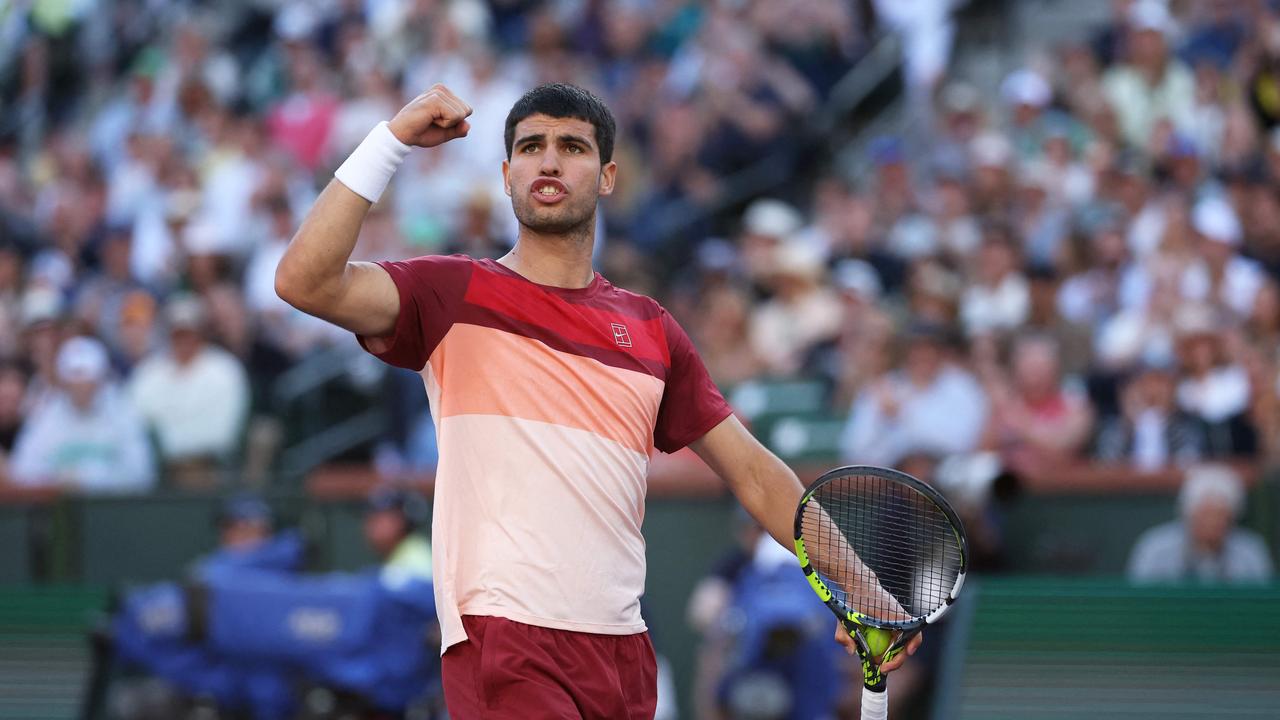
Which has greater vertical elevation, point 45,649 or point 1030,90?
point 1030,90

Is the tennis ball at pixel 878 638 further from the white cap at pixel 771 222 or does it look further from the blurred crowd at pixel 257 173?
the white cap at pixel 771 222

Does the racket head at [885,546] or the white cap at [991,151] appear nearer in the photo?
the racket head at [885,546]

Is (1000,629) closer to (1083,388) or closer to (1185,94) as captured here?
(1083,388)

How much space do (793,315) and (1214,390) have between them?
3.16 meters

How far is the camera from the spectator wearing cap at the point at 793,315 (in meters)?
12.0

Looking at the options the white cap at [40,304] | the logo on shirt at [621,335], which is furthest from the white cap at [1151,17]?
the logo on shirt at [621,335]

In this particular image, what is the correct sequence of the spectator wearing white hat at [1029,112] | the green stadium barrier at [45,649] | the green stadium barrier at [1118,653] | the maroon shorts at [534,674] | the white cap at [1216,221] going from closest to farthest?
the maroon shorts at [534,674]
the green stadium barrier at [1118,653]
the green stadium barrier at [45,649]
the white cap at [1216,221]
the spectator wearing white hat at [1029,112]

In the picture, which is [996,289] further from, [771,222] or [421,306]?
[421,306]

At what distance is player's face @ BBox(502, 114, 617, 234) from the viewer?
456 cm

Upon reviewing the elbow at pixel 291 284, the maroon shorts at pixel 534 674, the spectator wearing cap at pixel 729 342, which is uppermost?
the spectator wearing cap at pixel 729 342

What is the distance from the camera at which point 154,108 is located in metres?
16.8

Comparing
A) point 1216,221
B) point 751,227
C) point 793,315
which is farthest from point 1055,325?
point 751,227

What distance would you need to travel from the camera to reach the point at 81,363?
481 inches

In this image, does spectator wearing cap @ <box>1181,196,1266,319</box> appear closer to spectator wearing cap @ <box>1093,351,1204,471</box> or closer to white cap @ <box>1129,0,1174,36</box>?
spectator wearing cap @ <box>1093,351,1204,471</box>
